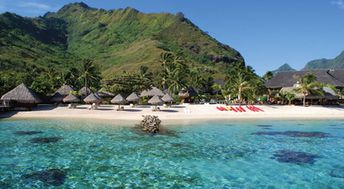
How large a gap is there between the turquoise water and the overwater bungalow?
566 inches

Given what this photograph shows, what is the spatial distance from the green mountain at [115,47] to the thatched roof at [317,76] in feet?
177

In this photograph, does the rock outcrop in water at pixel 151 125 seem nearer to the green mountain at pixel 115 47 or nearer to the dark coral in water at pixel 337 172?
the dark coral in water at pixel 337 172

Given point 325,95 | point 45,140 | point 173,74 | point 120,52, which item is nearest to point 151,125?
point 45,140

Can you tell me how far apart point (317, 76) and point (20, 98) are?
49828 mm

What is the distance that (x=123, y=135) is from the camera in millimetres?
23609

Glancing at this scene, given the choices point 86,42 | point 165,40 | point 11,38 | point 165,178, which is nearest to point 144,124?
point 165,178

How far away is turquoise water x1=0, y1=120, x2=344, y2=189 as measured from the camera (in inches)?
492

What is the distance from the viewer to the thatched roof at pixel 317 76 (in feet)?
190

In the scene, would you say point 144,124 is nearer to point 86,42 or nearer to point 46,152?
point 46,152

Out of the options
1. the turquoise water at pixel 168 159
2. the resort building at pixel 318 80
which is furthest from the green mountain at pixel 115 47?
the turquoise water at pixel 168 159

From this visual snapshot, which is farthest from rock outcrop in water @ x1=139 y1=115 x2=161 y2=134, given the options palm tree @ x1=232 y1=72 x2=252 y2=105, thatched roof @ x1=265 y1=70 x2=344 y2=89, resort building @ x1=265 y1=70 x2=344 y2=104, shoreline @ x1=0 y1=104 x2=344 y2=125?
thatched roof @ x1=265 y1=70 x2=344 y2=89

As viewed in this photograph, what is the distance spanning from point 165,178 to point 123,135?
1118cm

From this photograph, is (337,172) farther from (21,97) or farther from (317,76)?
(317,76)

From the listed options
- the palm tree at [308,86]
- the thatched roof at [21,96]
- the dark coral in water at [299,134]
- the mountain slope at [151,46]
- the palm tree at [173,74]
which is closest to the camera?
the dark coral in water at [299,134]
